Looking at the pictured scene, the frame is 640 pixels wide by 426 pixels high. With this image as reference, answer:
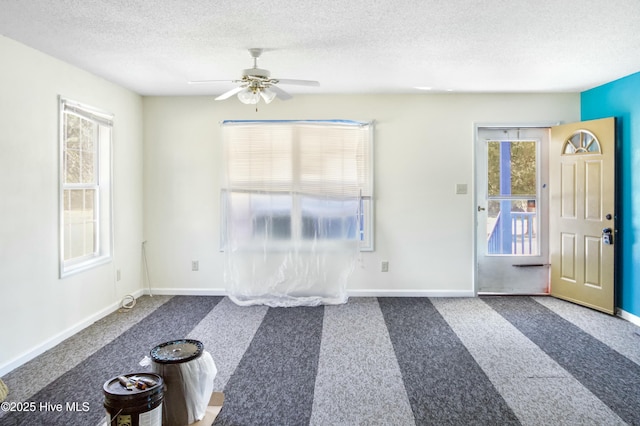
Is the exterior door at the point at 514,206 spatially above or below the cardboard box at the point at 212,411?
above

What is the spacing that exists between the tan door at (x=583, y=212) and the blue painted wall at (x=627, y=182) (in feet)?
0.38

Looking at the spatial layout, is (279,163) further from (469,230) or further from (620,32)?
(620,32)

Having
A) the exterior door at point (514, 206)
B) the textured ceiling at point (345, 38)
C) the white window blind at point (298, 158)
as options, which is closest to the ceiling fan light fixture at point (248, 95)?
the textured ceiling at point (345, 38)

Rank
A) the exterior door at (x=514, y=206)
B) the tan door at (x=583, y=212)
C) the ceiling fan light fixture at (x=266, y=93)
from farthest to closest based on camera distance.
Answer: the exterior door at (x=514, y=206) < the tan door at (x=583, y=212) < the ceiling fan light fixture at (x=266, y=93)

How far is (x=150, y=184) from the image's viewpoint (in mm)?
5059

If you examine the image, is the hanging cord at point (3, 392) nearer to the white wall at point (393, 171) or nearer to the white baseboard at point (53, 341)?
the white baseboard at point (53, 341)

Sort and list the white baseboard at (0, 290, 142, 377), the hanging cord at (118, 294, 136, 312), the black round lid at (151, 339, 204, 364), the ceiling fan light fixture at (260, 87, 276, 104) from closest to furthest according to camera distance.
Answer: the black round lid at (151, 339, 204, 364)
the white baseboard at (0, 290, 142, 377)
the ceiling fan light fixture at (260, 87, 276, 104)
the hanging cord at (118, 294, 136, 312)

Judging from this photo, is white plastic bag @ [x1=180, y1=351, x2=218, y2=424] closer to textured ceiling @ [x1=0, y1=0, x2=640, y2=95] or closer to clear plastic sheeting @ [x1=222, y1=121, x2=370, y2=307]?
textured ceiling @ [x1=0, y1=0, x2=640, y2=95]

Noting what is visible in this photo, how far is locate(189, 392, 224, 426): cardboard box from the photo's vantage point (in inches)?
80.2

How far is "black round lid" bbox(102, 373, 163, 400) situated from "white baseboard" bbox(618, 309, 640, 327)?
4.19 meters

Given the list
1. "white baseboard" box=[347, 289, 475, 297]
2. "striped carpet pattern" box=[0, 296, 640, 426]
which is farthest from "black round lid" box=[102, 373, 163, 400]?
"white baseboard" box=[347, 289, 475, 297]

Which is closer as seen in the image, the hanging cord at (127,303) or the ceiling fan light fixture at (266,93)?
the ceiling fan light fixture at (266,93)

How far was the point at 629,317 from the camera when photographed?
13.2 ft

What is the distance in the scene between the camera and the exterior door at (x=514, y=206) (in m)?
4.95
